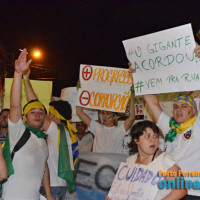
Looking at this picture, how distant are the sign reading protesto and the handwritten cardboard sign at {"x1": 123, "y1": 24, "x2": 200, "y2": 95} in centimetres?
115

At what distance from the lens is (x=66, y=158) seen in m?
4.58

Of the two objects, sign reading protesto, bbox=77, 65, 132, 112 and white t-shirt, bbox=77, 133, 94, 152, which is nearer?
sign reading protesto, bbox=77, 65, 132, 112

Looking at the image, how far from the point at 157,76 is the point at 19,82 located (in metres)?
1.65

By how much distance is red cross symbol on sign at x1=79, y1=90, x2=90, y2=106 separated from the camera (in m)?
5.68

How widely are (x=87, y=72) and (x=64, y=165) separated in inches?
72.6

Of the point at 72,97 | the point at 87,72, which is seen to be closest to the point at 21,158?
the point at 87,72

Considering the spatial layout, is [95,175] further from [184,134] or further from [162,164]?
[162,164]

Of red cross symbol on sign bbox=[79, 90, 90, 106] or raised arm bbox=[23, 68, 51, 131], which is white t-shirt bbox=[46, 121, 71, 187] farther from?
red cross symbol on sign bbox=[79, 90, 90, 106]

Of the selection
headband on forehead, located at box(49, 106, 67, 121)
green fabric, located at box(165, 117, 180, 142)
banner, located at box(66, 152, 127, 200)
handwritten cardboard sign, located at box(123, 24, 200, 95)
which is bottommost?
banner, located at box(66, 152, 127, 200)

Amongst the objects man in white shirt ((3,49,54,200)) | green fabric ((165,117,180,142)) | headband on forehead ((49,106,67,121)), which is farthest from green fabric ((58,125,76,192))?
green fabric ((165,117,180,142))

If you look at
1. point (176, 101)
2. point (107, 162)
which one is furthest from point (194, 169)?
point (107, 162)

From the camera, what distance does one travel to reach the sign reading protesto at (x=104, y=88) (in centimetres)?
553

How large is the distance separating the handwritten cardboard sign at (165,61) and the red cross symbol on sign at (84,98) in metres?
1.47

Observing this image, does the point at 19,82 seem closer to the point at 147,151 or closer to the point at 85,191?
the point at 147,151
